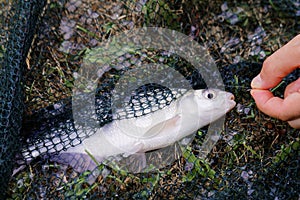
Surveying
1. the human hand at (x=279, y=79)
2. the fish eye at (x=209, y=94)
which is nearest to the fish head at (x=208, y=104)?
the fish eye at (x=209, y=94)

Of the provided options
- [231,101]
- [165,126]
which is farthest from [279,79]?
[165,126]

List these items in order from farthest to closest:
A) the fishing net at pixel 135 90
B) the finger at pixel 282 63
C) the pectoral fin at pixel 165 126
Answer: the pectoral fin at pixel 165 126 < the fishing net at pixel 135 90 < the finger at pixel 282 63

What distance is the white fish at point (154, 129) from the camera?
2.14 m

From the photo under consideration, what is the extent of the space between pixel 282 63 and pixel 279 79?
0.35ft

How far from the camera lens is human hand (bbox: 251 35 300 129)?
1.58 meters

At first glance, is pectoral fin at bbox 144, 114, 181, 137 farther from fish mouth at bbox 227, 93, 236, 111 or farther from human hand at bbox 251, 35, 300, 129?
human hand at bbox 251, 35, 300, 129

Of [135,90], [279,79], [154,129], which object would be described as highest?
[279,79]

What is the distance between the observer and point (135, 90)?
7.08 feet

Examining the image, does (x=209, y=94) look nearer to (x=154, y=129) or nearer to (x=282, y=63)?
(x=154, y=129)

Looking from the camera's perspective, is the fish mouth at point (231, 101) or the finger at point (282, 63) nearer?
the finger at point (282, 63)

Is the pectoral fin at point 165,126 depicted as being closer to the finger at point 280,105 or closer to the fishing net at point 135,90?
the fishing net at point 135,90

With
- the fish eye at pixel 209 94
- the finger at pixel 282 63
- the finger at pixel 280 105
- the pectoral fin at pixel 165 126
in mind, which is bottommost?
the pectoral fin at pixel 165 126

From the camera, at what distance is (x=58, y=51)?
2492 millimetres

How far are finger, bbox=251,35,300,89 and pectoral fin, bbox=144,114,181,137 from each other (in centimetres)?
55
